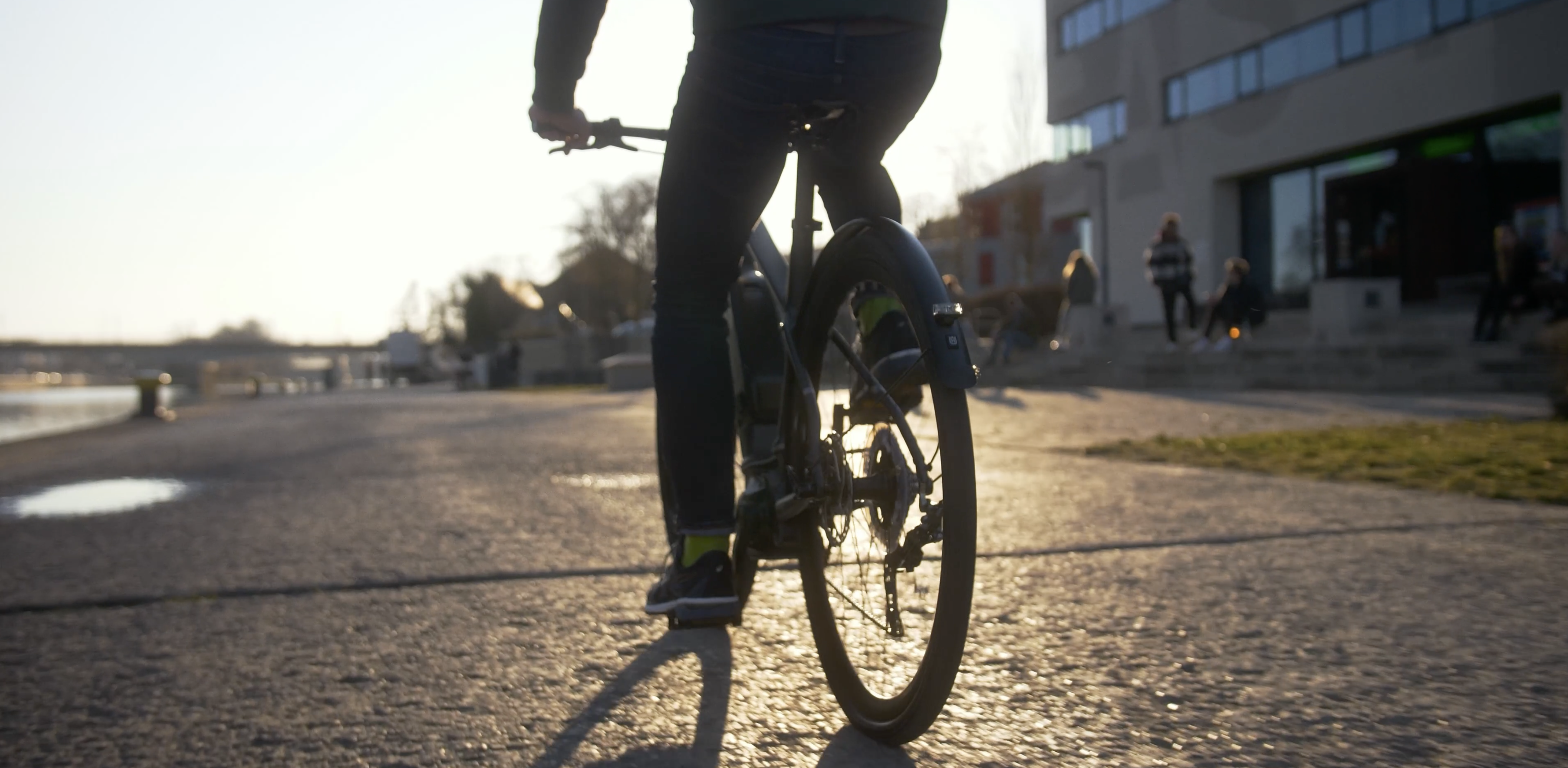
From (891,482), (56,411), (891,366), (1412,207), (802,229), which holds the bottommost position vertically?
(56,411)

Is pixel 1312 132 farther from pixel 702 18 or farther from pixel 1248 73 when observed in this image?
pixel 702 18

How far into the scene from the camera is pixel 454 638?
120 inches

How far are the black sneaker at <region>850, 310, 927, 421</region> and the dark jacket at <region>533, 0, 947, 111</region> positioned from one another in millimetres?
498

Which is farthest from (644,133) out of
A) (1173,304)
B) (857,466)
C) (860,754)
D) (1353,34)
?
(1353,34)

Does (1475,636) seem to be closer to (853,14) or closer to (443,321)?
(853,14)

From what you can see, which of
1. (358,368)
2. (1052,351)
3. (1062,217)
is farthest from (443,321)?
(1052,351)

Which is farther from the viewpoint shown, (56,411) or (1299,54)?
(56,411)

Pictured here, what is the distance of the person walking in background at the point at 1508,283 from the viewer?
15.4 meters

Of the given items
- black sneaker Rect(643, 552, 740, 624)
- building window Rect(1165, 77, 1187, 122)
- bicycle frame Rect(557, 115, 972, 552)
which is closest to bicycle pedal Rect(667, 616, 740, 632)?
black sneaker Rect(643, 552, 740, 624)

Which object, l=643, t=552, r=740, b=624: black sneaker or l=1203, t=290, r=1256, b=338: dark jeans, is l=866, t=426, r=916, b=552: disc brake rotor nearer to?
l=643, t=552, r=740, b=624: black sneaker

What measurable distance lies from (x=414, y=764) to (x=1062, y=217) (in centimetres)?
4175

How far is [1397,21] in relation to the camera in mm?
25891

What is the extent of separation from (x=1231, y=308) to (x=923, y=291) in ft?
57.6

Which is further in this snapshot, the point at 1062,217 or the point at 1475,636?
the point at 1062,217
